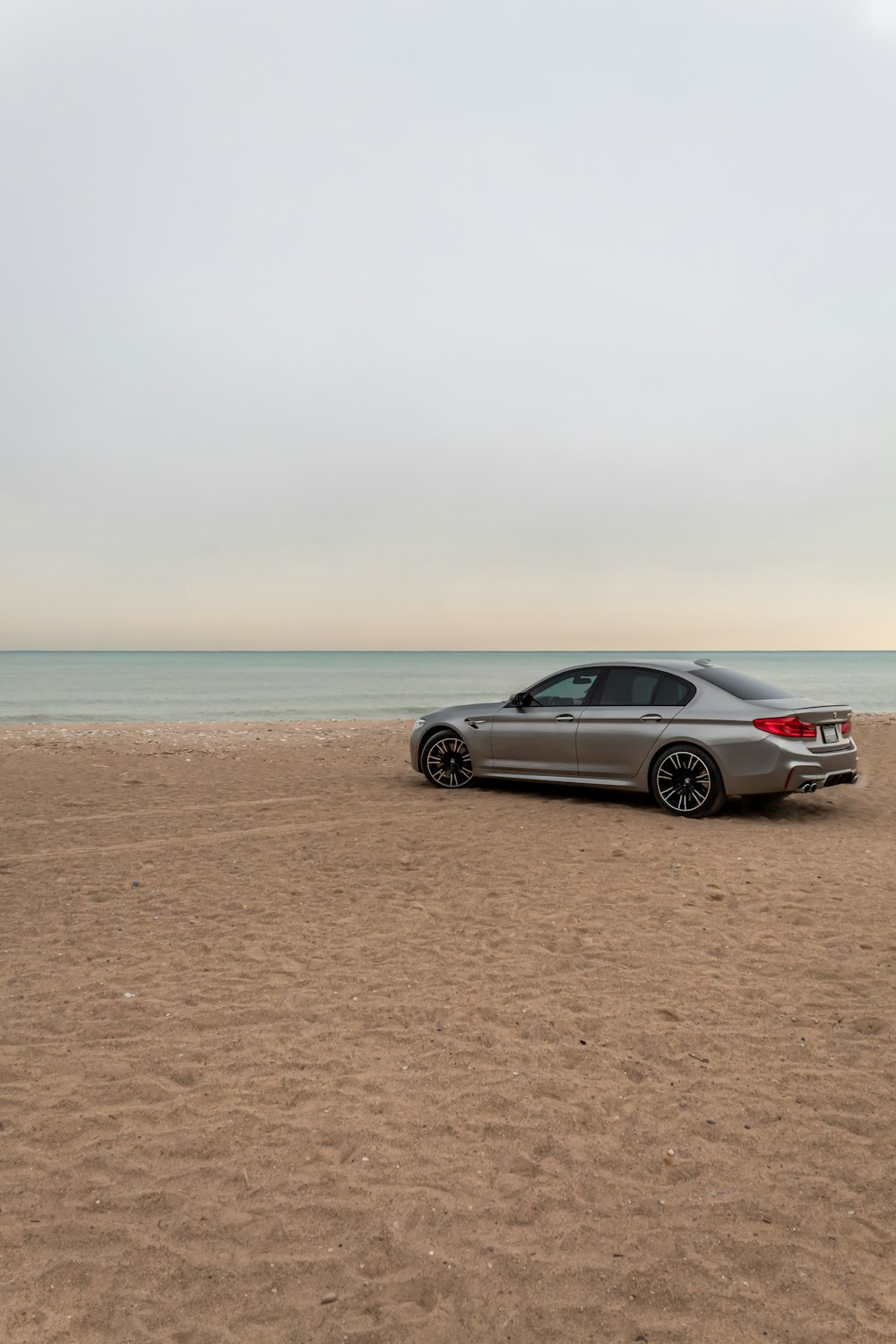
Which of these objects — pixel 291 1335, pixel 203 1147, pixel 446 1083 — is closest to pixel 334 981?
pixel 446 1083

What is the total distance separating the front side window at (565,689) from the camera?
1027cm

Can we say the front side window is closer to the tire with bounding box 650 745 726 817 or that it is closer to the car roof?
the car roof

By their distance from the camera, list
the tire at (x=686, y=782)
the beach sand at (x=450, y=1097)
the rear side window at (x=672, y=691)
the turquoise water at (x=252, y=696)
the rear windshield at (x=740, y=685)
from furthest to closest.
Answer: the turquoise water at (x=252, y=696)
the rear side window at (x=672, y=691)
the rear windshield at (x=740, y=685)
the tire at (x=686, y=782)
the beach sand at (x=450, y=1097)

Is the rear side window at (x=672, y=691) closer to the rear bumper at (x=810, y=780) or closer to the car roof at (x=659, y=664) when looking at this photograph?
the car roof at (x=659, y=664)

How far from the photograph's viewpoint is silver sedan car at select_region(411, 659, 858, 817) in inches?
350

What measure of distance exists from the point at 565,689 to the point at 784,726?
8.36 feet

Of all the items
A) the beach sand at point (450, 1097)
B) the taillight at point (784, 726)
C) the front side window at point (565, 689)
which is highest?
the front side window at point (565, 689)

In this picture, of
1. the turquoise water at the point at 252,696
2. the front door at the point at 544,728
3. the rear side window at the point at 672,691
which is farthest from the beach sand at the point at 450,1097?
the turquoise water at the point at 252,696

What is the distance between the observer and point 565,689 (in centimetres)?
1047

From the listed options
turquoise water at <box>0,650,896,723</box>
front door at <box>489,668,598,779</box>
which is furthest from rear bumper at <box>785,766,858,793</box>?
turquoise water at <box>0,650,896,723</box>

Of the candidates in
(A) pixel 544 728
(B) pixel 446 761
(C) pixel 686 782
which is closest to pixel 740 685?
(C) pixel 686 782

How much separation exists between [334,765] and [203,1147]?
37.0 feet

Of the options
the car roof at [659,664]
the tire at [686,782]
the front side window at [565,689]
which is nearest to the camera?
the tire at [686,782]

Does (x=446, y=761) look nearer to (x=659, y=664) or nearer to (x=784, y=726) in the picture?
(x=659, y=664)
